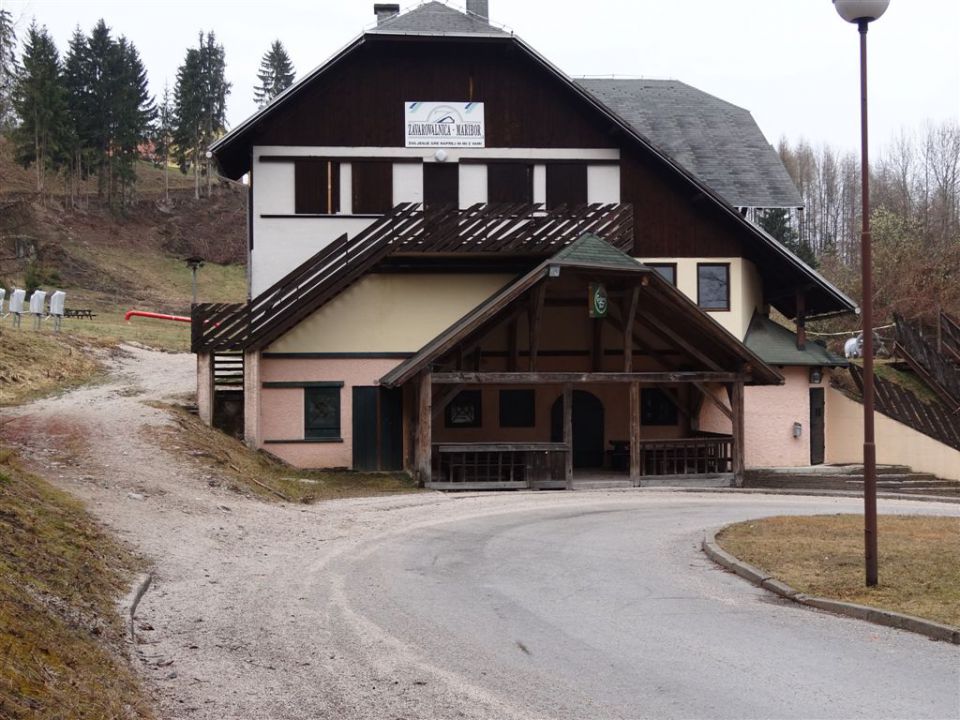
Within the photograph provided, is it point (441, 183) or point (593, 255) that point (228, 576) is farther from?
point (441, 183)

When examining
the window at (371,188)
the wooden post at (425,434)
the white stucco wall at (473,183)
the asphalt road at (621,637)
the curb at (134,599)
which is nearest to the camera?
the asphalt road at (621,637)

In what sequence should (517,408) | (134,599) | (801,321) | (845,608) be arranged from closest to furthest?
1. (134,599)
2. (845,608)
3. (517,408)
4. (801,321)

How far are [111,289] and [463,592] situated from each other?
5554 cm

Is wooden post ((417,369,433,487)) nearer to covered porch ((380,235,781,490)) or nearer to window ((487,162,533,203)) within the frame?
covered porch ((380,235,781,490))

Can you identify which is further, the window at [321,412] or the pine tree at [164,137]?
the pine tree at [164,137]

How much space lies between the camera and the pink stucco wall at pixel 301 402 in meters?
25.5

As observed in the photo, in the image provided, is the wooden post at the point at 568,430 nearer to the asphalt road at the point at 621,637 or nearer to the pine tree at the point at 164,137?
the asphalt road at the point at 621,637

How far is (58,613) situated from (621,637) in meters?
4.85

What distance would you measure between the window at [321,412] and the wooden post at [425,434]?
325 cm

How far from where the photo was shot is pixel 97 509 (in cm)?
1426

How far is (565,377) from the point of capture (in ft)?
77.9

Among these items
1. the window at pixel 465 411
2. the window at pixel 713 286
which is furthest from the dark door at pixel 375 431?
the window at pixel 713 286

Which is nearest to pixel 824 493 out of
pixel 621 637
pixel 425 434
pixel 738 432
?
pixel 738 432

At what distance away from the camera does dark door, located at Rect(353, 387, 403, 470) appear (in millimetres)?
25891
